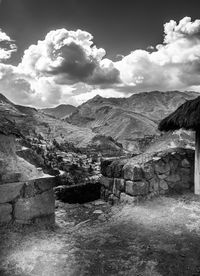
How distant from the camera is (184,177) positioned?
5949 millimetres

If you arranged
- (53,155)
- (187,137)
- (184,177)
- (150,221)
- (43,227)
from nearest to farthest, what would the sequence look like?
(43,227), (150,221), (184,177), (187,137), (53,155)

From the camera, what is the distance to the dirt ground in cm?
287

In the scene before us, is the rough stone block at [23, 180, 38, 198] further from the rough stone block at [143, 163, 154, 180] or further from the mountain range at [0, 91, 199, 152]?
the mountain range at [0, 91, 199, 152]

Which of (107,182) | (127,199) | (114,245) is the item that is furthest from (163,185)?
(114,245)

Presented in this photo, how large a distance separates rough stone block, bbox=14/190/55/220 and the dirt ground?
0.21 meters

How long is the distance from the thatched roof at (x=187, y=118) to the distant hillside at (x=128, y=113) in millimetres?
27528

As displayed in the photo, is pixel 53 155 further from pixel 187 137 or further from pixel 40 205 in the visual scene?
pixel 40 205

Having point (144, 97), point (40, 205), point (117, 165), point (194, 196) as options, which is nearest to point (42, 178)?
point (40, 205)

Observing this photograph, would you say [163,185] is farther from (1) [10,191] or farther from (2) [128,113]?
(2) [128,113]

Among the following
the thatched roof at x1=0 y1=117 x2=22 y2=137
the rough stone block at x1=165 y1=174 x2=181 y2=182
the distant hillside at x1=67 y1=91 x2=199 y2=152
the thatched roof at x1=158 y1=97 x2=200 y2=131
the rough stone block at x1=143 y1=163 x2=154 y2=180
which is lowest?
the rough stone block at x1=165 y1=174 x2=181 y2=182

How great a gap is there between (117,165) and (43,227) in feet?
8.61

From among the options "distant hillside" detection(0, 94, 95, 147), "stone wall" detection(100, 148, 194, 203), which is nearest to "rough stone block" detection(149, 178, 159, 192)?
"stone wall" detection(100, 148, 194, 203)

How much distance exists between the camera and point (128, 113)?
49.8 metres

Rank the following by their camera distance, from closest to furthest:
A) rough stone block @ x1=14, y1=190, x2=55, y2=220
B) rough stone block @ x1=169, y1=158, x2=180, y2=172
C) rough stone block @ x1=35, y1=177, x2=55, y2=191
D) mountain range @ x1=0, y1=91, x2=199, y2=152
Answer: rough stone block @ x1=14, y1=190, x2=55, y2=220, rough stone block @ x1=35, y1=177, x2=55, y2=191, rough stone block @ x1=169, y1=158, x2=180, y2=172, mountain range @ x1=0, y1=91, x2=199, y2=152
